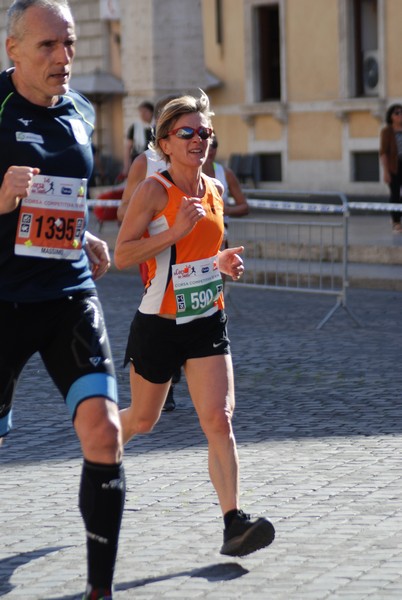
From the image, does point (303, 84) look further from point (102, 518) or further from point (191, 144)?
point (102, 518)

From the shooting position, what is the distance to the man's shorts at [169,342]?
591 cm

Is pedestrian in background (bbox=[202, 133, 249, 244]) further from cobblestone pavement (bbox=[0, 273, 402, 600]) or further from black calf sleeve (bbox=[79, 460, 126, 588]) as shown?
black calf sleeve (bbox=[79, 460, 126, 588])

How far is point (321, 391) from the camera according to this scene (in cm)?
968

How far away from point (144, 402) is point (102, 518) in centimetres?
130

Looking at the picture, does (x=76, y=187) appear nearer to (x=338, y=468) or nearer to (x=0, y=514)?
(x=0, y=514)

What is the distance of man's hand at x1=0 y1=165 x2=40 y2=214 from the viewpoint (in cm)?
482

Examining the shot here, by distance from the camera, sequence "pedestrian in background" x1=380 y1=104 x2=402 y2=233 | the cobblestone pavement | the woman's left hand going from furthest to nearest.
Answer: "pedestrian in background" x1=380 y1=104 x2=402 y2=233
the woman's left hand
the cobblestone pavement

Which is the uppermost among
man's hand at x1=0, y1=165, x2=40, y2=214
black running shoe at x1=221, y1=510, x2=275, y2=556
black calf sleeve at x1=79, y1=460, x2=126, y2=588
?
man's hand at x1=0, y1=165, x2=40, y2=214

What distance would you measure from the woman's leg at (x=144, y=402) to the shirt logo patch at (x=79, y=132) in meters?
1.23

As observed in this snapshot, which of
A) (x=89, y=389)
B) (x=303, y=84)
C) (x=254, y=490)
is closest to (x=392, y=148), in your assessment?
(x=303, y=84)

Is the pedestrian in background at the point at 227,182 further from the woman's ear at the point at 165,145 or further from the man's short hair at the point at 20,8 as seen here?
the man's short hair at the point at 20,8

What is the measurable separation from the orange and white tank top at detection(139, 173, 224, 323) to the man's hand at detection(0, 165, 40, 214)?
110 centimetres

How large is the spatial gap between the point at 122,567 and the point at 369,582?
919 mm

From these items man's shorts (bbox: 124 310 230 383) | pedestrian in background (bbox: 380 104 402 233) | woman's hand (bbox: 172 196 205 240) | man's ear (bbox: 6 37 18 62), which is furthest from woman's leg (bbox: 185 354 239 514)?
pedestrian in background (bbox: 380 104 402 233)
